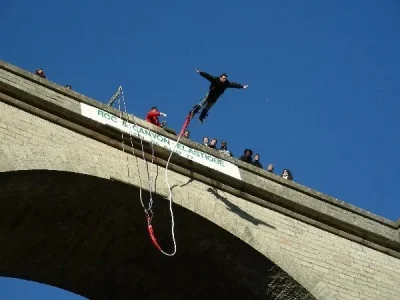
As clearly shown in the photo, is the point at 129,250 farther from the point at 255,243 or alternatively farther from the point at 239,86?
the point at 239,86

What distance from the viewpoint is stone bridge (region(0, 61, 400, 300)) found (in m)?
10.0

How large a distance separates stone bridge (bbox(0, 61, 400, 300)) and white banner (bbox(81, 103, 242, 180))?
0.9 inches

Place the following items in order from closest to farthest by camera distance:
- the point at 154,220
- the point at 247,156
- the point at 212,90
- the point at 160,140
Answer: the point at 154,220 → the point at 160,140 → the point at 212,90 → the point at 247,156

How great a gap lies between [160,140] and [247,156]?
2.57 metres

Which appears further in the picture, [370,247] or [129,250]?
[370,247]

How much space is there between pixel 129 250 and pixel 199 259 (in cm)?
121

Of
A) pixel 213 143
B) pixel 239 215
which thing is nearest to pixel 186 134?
pixel 213 143

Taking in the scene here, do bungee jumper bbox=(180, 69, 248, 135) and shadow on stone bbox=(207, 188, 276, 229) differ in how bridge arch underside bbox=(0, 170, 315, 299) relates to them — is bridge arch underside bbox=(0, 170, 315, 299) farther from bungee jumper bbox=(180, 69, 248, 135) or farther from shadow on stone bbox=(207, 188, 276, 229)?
bungee jumper bbox=(180, 69, 248, 135)

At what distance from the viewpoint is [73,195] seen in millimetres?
10188

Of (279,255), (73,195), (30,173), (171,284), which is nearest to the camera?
(30,173)

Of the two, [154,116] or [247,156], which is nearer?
[154,116]

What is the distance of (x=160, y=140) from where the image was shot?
11.1 m

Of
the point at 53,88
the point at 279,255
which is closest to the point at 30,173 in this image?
the point at 53,88

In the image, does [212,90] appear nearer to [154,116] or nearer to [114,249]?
[154,116]
